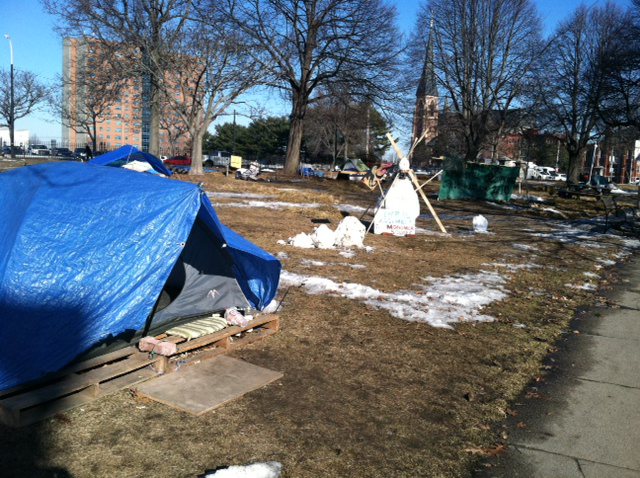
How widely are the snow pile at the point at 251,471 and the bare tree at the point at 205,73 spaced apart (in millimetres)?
27257

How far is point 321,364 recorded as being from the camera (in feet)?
17.9

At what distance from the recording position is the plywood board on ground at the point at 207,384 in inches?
174

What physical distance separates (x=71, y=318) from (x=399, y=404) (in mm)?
2791

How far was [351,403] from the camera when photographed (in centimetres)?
466

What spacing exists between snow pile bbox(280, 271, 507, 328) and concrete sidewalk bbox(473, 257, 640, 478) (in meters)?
1.43

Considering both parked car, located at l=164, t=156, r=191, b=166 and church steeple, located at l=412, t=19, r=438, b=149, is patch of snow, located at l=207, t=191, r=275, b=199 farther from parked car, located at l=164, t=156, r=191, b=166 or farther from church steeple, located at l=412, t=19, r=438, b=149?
parked car, located at l=164, t=156, r=191, b=166

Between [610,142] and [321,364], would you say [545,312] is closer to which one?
[321,364]

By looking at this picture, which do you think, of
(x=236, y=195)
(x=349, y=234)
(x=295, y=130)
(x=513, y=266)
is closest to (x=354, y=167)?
(x=295, y=130)

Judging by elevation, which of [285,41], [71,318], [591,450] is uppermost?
[285,41]

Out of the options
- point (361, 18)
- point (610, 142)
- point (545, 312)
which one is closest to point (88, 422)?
point (545, 312)

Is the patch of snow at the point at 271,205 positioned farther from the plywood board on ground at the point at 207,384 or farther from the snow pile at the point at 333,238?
the plywood board on ground at the point at 207,384

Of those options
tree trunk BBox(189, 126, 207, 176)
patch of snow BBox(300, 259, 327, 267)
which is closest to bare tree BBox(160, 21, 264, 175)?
tree trunk BBox(189, 126, 207, 176)

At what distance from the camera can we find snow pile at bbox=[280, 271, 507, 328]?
24.0 ft

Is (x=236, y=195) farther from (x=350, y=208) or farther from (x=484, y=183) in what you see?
(x=484, y=183)
